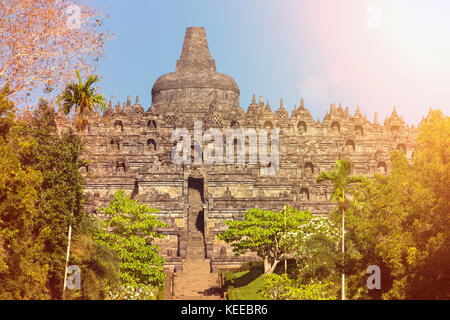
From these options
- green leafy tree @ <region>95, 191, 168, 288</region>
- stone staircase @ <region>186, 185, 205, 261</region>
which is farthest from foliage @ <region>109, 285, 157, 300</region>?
stone staircase @ <region>186, 185, 205, 261</region>

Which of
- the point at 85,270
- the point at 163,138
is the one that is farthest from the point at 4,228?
the point at 163,138

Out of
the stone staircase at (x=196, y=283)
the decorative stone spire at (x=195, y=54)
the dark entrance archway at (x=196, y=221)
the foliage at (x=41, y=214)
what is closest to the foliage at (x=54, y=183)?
the foliage at (x=41, y=214)

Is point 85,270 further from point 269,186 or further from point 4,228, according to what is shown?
point 269,186

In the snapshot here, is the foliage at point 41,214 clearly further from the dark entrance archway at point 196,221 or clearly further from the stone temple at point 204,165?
the dark entrance archway at point 196,221

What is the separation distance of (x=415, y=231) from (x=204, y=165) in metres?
33.7

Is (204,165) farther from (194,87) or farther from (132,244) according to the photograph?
(132,244)

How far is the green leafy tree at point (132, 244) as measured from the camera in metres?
38.2

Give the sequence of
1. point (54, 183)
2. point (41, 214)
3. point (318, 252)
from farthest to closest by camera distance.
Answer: point (318, 252)
point (54, 183)
point (41, 214)

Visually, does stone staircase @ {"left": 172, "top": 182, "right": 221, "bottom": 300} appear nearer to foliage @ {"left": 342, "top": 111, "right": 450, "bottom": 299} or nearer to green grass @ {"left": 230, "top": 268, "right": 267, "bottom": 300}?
green grass @ {"left": 230, "top": 268, "right": 267, "bottom": 300}

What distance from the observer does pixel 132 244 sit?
38.9 metres

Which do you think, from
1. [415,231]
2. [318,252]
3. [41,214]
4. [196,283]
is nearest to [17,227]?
[41,214]

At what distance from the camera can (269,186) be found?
63.4 meters

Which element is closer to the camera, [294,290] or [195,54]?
[294,290]

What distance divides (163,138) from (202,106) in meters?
9.70
